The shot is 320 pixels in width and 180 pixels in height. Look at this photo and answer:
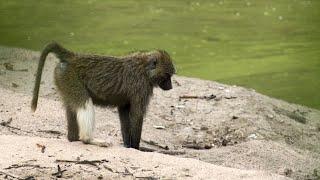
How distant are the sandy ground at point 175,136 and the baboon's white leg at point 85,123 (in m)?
0.08

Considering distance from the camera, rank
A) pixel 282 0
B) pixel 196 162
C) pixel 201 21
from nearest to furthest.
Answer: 1. pixel 196 162
2. pixel 201 21
3. pixel 282 0

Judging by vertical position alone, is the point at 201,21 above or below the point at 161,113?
above

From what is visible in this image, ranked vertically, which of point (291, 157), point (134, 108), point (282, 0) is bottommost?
point (291, 157)

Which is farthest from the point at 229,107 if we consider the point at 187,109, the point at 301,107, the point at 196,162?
the point at 196,162

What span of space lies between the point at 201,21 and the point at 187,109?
20.2 feet

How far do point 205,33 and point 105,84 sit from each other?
25.4ft

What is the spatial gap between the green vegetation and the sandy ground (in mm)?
1422

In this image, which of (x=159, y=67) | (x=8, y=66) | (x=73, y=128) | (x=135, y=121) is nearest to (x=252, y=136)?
(x=159, y=67)

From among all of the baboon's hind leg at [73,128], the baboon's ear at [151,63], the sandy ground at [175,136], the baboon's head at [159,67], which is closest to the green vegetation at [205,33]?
the sandy ground at [175,136]

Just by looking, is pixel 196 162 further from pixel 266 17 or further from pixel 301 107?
pixel 266 17

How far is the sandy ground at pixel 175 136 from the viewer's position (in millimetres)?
5590

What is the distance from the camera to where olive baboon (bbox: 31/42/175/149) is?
248 inches

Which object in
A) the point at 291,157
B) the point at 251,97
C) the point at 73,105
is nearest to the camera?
the point at 73,105

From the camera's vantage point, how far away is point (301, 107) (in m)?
10.2
